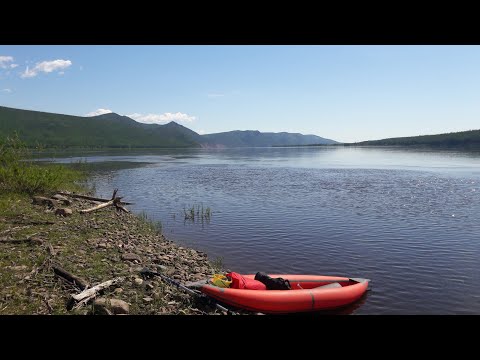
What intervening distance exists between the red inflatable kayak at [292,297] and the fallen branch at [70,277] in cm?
294

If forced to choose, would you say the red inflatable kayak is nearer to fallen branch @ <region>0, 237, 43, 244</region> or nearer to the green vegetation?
fallen branch @ <region>0, 237, 43, 244</region>

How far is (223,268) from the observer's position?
1353 cm

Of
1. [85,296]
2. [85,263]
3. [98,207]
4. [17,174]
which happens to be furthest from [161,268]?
[17,174]

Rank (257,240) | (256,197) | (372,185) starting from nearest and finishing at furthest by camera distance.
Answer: (257,240) → (256,197) → (372,185)

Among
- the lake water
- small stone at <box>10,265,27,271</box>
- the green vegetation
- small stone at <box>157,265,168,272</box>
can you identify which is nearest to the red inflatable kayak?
the lake water

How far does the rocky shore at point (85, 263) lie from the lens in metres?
7.96

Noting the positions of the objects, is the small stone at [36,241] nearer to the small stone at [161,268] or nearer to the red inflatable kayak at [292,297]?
the small stone at [161,268]

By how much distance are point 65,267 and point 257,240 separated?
913 cm

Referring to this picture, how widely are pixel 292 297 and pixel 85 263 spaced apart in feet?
20.7

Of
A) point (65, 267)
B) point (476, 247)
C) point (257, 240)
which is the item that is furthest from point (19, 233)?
point (476, 247)

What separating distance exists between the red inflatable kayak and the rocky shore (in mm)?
519

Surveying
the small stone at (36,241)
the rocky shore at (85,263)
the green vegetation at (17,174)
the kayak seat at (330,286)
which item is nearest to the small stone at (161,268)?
the rocky shore at (85,263)
